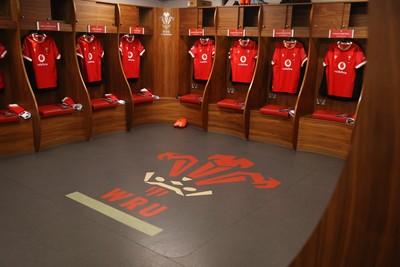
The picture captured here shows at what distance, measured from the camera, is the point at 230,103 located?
20.4ft

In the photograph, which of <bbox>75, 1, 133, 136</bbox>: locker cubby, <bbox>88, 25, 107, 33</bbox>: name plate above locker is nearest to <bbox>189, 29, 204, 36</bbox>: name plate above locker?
<bbox>75, 1, 133, 136</bbox>: locker cubby

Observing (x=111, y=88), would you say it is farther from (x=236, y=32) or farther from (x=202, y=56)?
(x=236, y=32)

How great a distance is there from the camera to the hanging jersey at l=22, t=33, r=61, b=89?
5.29 metres

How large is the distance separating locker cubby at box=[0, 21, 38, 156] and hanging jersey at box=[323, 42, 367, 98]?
418 centimetres

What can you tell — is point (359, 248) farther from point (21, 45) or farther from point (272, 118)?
point (21, 45)

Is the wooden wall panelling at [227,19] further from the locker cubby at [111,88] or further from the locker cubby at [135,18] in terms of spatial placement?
the locker cubby at [111,88]

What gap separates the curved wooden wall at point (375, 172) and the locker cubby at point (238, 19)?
5.25 metres

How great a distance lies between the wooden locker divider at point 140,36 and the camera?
6.24m

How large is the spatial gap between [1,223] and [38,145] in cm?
211

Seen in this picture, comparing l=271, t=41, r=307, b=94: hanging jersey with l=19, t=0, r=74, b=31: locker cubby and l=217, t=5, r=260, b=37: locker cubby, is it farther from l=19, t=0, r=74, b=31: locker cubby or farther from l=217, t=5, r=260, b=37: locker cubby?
l=19, t=0, r=74, b=31: locker cubby

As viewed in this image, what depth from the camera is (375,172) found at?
0.85 metres

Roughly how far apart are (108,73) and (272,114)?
288cm

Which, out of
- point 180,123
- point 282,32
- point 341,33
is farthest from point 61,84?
point 341,33

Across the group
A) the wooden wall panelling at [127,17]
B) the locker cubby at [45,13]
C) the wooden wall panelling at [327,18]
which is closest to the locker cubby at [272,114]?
the wooden wall panelling at [327,18]
